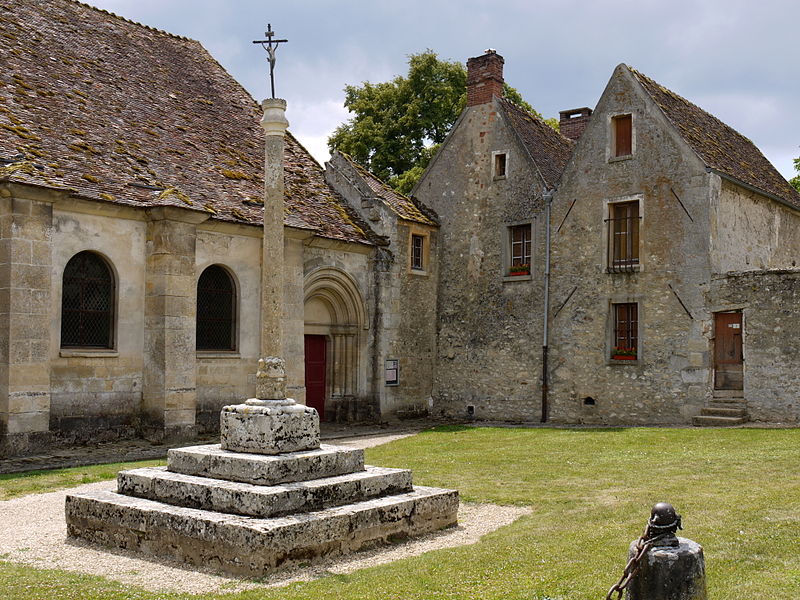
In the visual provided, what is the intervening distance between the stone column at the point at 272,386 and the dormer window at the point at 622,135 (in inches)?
491

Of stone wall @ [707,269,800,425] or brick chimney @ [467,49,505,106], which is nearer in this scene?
stone wall @ [707,269,800,425]

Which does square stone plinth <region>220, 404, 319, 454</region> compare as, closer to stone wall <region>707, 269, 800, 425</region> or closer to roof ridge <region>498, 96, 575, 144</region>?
stone wall <region>707, 269, 800, 425</region>

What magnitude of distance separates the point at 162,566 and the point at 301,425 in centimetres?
182

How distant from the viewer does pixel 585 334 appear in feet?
64.6

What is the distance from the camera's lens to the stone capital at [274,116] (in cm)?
870

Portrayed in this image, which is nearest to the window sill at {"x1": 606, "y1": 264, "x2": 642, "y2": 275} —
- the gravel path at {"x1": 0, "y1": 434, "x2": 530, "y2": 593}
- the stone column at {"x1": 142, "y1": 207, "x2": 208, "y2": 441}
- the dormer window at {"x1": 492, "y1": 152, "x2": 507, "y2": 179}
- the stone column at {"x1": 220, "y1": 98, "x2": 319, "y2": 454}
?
the dormer window at {"x1": 492, "y1": 152, "x2": 507, "y2": 179}

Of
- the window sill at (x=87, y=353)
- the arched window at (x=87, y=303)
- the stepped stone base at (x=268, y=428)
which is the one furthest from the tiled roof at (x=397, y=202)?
the stepped stone base at (x=268, y=428)

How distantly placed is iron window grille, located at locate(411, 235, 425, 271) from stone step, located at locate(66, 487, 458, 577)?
45.6ft

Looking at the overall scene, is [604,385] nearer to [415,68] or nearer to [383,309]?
[383,309]

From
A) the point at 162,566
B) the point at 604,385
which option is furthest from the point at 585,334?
the point at 162,566

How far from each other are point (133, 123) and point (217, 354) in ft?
17.4

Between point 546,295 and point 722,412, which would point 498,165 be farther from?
point 722,412

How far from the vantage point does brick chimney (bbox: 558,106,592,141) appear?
84.6 ft

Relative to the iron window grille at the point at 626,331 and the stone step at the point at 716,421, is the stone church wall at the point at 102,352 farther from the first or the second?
the stone step at the point at 716,421
